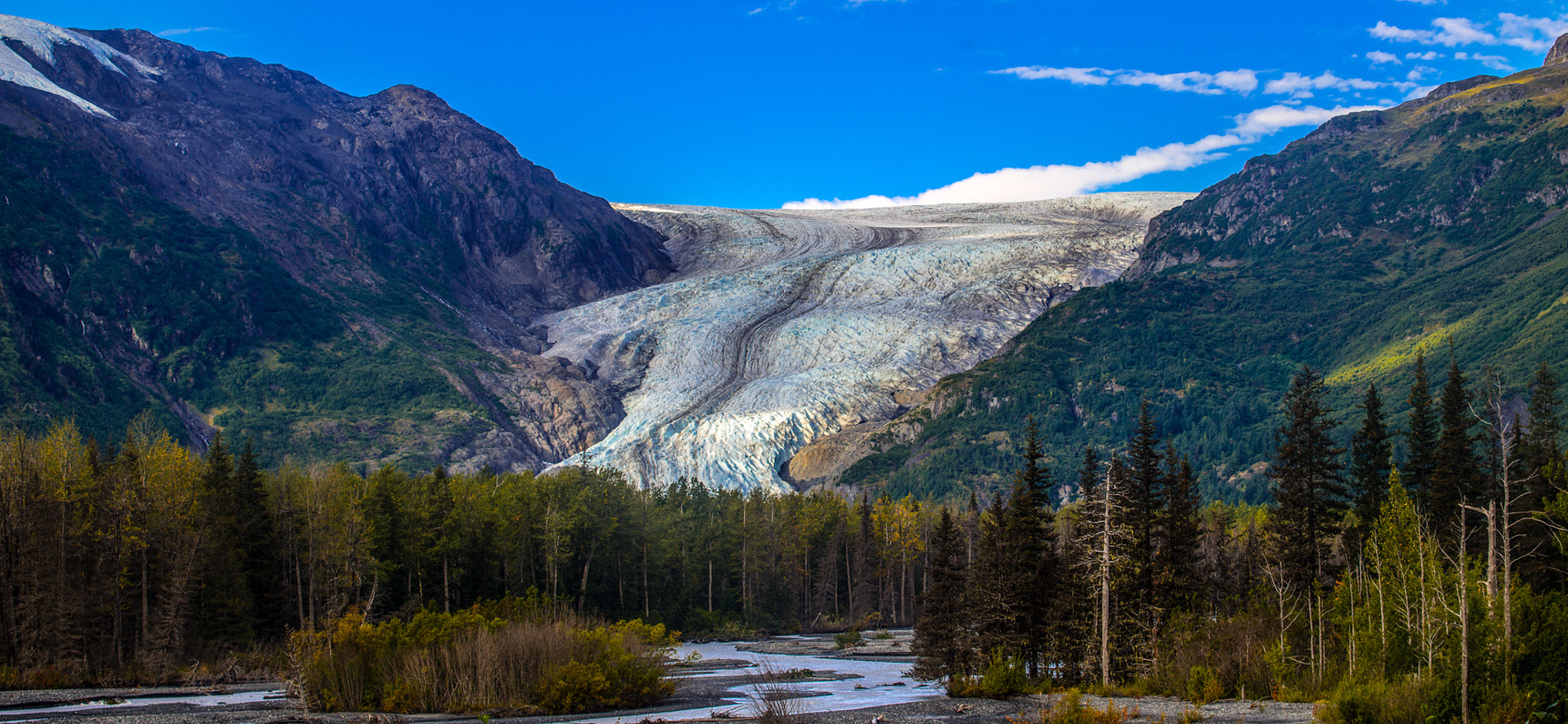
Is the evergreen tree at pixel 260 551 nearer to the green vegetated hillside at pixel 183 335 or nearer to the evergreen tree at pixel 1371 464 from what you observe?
the green vegetated hillside at pixel 183 335

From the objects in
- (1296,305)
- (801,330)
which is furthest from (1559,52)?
(801,330)

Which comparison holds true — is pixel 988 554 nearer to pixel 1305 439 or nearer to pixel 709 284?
pixel 1305 439

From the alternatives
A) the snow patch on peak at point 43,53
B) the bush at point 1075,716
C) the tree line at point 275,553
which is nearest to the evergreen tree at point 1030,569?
the bush at point 1075,716

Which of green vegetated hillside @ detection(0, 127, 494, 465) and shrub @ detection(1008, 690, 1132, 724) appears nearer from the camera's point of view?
shrub @ detection(1008, 690, 1132, 724)

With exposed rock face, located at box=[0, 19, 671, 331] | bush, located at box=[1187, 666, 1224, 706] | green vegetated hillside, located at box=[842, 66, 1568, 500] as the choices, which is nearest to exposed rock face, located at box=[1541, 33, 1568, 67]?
green vegetated hillside, located at box=[842, 66, 1568, 500]

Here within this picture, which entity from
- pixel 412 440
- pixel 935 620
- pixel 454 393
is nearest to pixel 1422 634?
pixel 935 620

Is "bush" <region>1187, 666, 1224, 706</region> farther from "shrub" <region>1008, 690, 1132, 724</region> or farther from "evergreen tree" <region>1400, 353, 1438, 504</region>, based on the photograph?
"evergreen tree" <region>1400, 353, 1438, 504</region>
